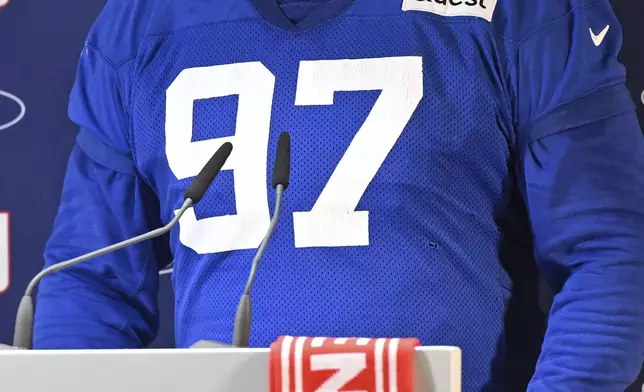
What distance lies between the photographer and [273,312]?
1385 mm

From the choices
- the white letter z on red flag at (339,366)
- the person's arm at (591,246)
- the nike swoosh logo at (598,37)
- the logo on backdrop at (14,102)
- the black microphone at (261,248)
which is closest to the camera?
the white letter z on red flag at (339,366)

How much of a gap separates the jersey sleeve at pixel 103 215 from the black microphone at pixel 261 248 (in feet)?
1.69

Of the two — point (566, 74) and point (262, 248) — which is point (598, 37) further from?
point (262, 248)

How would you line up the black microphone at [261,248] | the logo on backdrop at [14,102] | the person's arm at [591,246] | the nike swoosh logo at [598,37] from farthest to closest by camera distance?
the logo on backdrop at [14,102] < the nike swoosh logo at [598,37] < the person's arm at [591,246] < the black microphone at [261,248]

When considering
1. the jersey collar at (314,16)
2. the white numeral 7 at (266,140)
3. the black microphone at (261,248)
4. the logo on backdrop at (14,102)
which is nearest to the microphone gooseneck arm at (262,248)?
the black microphone at (261,248)

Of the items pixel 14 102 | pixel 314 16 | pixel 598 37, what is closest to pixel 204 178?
pixel 314 16

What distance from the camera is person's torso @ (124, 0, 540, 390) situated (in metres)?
1.38

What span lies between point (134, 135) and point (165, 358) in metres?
0.75

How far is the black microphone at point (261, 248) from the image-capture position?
97cm

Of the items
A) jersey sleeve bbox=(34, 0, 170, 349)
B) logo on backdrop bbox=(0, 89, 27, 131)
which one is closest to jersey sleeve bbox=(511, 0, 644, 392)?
jersey sleeve bbox=(34, 0, 170, 349)

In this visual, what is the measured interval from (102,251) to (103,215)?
57 cm

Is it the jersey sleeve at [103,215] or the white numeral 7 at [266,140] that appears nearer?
the white numeral 7 at [266,140]

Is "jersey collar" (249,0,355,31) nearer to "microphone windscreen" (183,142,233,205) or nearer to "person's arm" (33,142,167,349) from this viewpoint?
"person's arm" (33,142,167,349)

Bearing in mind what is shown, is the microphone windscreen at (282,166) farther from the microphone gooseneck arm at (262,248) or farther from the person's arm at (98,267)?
the person's arm at (98,267)
